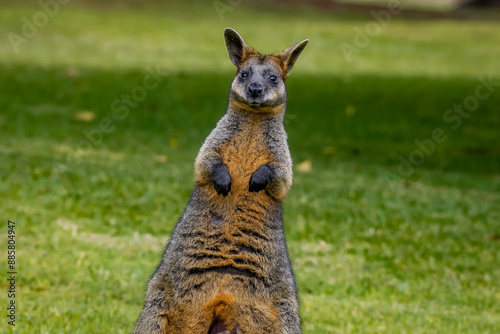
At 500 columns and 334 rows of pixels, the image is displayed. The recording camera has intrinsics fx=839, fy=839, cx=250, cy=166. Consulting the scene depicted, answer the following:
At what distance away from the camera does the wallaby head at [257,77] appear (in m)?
5.43

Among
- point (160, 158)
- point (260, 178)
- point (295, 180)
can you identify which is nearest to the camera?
point (260, 178)

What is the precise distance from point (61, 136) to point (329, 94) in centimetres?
798

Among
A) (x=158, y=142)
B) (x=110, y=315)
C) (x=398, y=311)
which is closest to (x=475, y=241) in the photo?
(x=398, y=311)

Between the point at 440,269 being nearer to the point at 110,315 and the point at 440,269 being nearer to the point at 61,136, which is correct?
the point at 110,315

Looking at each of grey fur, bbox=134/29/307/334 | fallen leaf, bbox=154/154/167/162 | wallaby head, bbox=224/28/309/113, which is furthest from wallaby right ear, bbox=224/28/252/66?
fallen leaf, bbox=154/154/167/162

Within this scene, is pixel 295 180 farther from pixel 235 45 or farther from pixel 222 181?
pixel 222 181

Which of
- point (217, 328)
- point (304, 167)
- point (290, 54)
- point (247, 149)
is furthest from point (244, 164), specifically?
point (304, 167)

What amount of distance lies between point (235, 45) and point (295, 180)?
662 cm

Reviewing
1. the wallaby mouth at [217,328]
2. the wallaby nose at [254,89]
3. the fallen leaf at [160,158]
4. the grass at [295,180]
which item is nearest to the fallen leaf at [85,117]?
the grass at [295,180]

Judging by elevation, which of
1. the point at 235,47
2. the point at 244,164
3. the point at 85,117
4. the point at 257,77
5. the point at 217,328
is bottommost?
the point at 217,328

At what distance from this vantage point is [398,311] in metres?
7.51

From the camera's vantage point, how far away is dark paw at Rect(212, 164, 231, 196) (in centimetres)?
518

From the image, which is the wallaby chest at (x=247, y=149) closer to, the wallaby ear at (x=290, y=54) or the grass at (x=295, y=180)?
the wallaby ear at (x=290, y=54)

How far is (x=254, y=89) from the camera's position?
539cm
